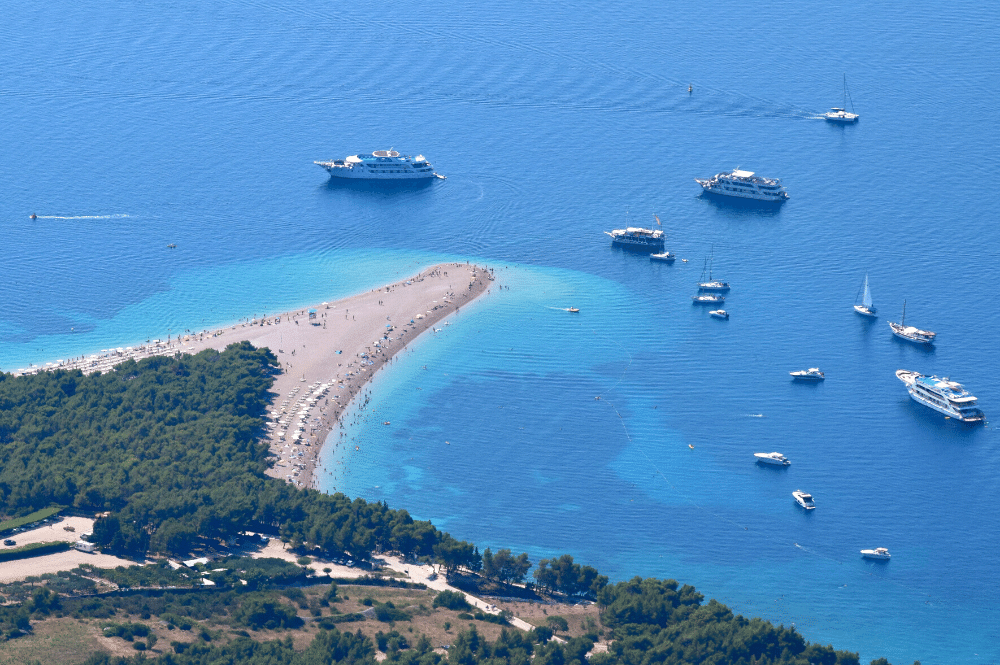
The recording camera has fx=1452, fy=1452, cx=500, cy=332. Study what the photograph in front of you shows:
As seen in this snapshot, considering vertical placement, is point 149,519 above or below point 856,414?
below

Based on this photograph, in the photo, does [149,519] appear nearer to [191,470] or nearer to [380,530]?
[191,470]

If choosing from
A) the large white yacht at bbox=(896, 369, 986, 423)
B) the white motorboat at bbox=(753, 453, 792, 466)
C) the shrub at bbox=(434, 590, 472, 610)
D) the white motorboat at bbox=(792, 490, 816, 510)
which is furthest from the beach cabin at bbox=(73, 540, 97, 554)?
the large white yacht at bbox=(896, 369, 986, 423)

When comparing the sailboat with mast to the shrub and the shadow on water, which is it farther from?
the shrub

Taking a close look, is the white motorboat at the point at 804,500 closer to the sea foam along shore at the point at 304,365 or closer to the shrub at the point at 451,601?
the shrub at the point at 451,601

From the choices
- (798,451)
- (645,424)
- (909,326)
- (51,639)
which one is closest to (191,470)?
(51,639)

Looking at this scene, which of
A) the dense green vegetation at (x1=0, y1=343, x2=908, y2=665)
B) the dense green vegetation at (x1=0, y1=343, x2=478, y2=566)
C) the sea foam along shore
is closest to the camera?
the dense green vegetation at (x1=0, y1=343, x2=908, y2=665)

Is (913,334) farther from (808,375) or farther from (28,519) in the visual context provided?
(28,519)

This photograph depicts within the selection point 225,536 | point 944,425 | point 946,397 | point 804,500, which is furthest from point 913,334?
point 225,536
